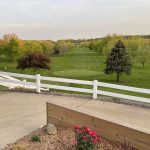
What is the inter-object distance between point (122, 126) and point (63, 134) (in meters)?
1.45

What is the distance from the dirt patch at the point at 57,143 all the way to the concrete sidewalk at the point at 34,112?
0.53m

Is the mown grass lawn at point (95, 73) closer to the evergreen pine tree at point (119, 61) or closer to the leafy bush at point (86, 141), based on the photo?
the evergreen pine tree at point (119, 61)

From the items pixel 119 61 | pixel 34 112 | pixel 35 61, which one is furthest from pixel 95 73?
pixel 34 112

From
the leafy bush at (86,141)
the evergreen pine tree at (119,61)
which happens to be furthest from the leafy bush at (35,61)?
the leafy bush at (86,141)

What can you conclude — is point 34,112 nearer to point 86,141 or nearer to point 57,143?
point 57,143

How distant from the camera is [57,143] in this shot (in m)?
5.14

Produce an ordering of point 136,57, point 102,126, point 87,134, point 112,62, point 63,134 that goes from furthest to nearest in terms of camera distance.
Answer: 1. point 136,57
2. point 112,62
3. point 63,134
4. point 102,126
5. point 87,134

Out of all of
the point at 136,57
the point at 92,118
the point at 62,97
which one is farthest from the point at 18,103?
the point at 136,57

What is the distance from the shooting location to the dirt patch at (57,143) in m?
4.81

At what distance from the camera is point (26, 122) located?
714 centimetres

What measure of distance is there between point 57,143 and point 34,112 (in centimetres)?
323

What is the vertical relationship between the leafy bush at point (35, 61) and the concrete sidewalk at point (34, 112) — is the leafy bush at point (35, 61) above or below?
above

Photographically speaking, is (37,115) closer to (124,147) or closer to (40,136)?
(40,136)

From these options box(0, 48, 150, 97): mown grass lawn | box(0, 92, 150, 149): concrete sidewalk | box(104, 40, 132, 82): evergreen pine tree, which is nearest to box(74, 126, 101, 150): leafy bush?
box(0, 92, 150, 149): concrete sidewalk
